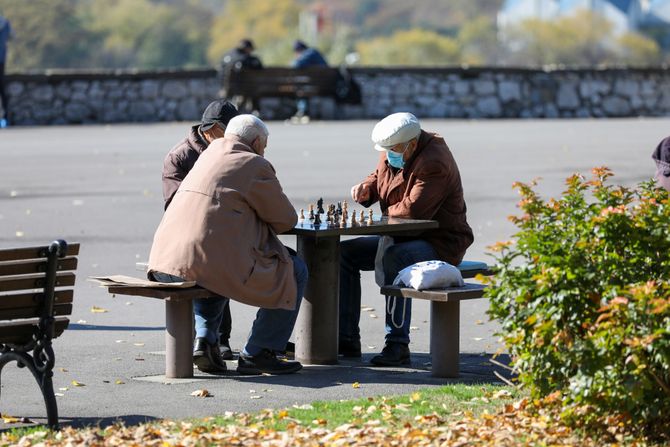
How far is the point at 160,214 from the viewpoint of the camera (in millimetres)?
14117

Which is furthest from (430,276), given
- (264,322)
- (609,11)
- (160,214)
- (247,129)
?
(609,11)

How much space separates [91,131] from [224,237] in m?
18.1

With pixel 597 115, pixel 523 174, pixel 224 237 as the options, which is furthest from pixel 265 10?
pixel 224 237

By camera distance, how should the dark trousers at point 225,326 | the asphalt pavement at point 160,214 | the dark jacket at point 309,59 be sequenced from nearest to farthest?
the asphalt pavement at point 160,214 → the dark trousers at point 225,326 → the dark jacket at point 309,59

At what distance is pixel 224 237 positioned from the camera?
22.9 ft

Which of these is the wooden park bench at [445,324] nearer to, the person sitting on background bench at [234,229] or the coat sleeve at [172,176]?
the person sitting on background bench at [234,229]

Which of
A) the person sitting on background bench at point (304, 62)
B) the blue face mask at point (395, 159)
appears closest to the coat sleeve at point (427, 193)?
the blue face mask at point (395, 159)

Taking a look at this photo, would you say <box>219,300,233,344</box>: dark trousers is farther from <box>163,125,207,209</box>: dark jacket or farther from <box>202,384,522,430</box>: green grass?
<box>202,384,522,430</box>: green grass

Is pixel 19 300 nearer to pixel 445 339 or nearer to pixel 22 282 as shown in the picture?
pixel 22 282

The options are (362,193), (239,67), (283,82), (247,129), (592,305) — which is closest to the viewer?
(592,305)

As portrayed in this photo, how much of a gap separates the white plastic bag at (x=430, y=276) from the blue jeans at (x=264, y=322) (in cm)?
56

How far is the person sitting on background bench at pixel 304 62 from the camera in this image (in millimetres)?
27031

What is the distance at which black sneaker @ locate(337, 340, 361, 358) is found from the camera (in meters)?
7.98

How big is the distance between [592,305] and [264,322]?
2.36 meters
